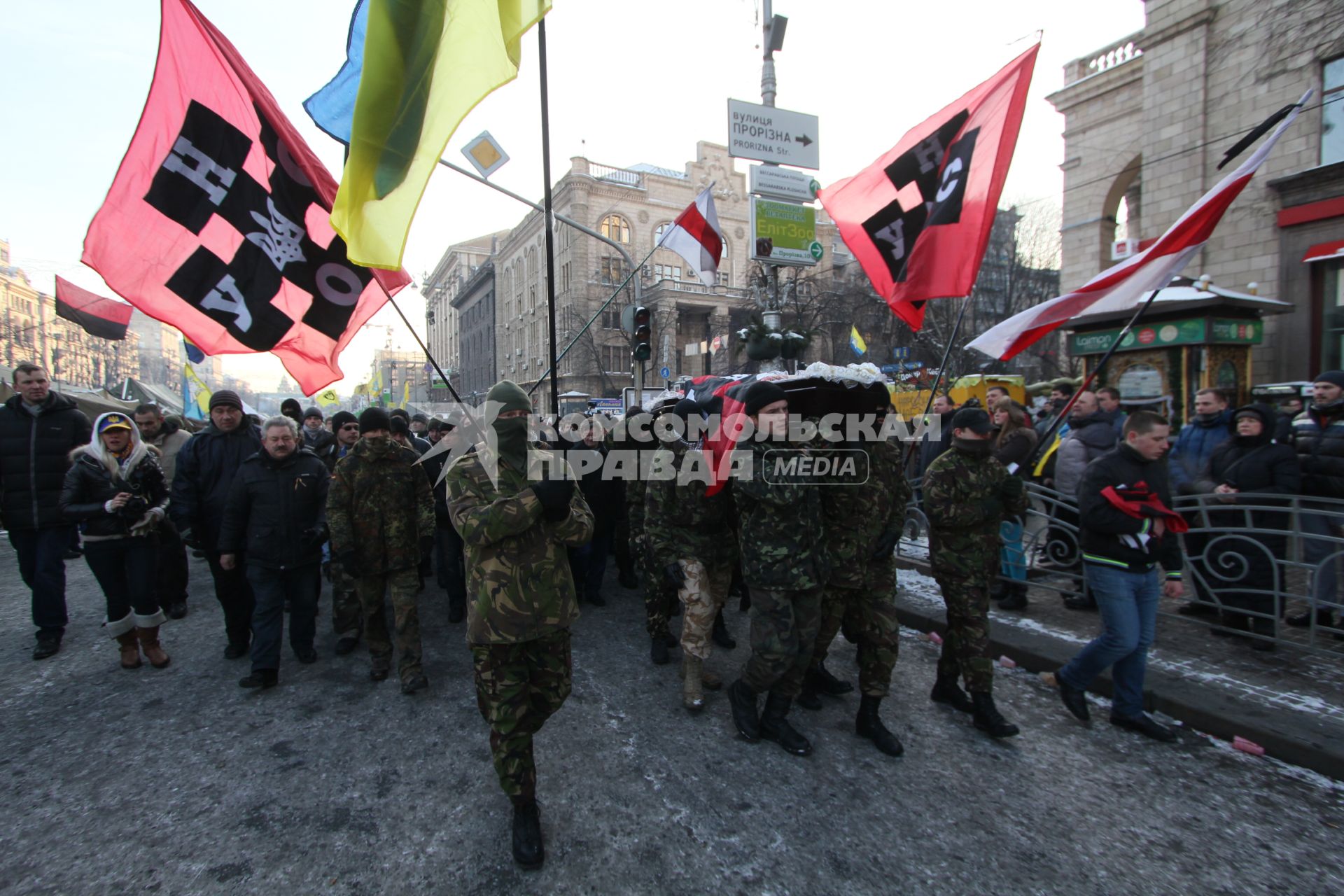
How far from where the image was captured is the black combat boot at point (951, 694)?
3.82 m

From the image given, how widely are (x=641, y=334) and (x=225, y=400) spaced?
6144 millimetres

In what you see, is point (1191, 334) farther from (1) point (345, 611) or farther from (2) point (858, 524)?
(1) point (345, 611)

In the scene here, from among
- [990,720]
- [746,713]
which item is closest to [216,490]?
[746,713]

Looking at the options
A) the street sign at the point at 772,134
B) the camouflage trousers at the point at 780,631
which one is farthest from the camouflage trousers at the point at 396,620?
the street sign at the point at 772,134

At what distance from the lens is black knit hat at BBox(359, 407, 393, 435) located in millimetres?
4404

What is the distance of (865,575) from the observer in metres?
3.58

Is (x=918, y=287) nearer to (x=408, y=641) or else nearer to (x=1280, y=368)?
(x=408, y=641)

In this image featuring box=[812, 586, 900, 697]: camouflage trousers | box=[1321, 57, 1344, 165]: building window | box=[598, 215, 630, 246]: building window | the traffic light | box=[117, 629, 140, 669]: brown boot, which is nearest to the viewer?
box=[812, 586, 900, 697]: camouflage trousers

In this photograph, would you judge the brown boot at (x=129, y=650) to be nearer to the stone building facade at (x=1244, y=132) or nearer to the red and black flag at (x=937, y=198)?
the red and black flag at (x=937, y=198)

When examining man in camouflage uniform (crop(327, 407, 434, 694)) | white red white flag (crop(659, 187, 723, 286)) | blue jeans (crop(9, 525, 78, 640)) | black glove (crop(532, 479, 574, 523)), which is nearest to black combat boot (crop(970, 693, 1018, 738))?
black glove (crop(532, 479, 574, 523))

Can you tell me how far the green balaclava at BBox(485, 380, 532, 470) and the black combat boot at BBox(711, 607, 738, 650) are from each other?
2803mm

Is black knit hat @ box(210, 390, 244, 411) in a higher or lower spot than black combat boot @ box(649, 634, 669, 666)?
higher

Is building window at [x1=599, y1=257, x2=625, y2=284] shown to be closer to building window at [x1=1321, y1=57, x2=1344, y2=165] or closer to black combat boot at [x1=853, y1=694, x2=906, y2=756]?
building window at [x1=1321, y1=57, x2=1344, y2=165]

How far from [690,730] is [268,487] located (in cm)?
338
